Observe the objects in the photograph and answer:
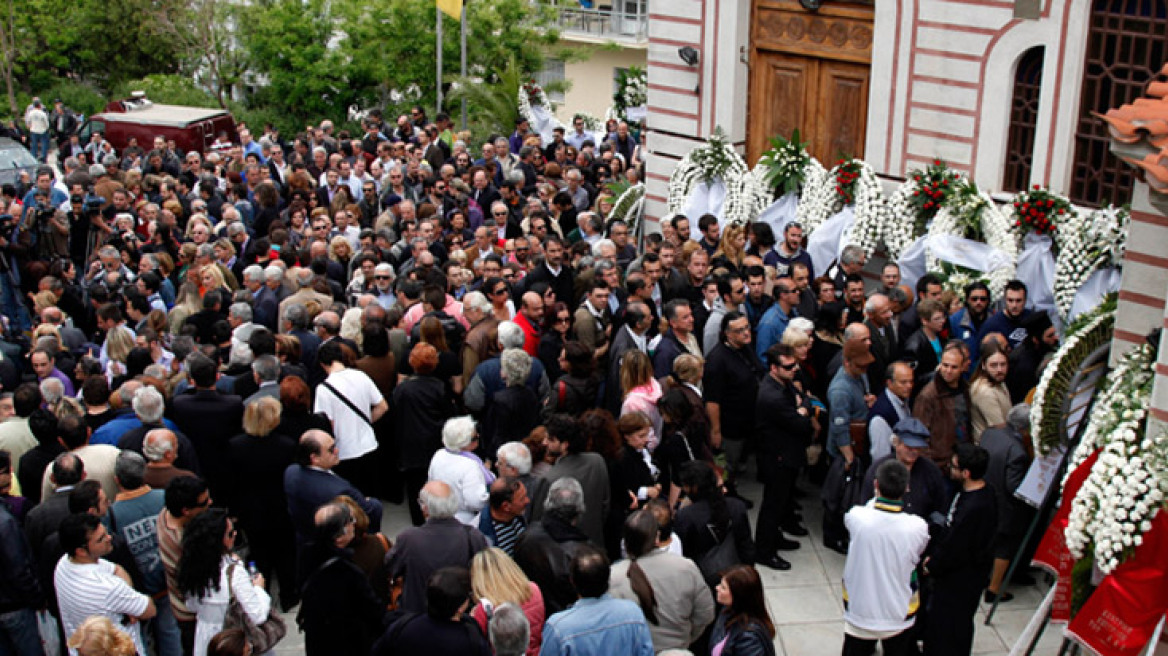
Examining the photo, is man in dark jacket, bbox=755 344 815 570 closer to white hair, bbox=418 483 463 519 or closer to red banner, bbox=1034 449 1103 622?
red banner, bbox=1034 449 1103 622

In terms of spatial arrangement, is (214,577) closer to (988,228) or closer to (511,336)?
(511,336)

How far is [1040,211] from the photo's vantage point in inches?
478

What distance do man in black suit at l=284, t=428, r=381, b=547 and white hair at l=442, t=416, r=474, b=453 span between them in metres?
0.64

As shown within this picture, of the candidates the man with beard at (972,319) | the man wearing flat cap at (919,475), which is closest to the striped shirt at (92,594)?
the man wearing flat cap at (919,475)

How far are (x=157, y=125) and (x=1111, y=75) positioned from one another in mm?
19042

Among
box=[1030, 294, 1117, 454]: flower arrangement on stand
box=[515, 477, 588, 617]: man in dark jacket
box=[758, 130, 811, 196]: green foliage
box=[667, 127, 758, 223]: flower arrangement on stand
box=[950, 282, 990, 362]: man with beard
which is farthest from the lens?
box=[667, 127, 758, 223]: flower arrangement on stand

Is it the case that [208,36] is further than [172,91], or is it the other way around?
[208,36]

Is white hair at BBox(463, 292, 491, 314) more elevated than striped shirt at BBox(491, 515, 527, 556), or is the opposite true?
white hair at BBox(463, 292, 491, 314)

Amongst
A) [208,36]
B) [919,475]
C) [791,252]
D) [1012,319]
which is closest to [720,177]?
[791,252]

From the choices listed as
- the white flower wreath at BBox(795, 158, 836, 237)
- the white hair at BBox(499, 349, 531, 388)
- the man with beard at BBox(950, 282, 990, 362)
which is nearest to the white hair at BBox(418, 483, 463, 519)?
the white hair at BBox(499, 349, 531, 388)

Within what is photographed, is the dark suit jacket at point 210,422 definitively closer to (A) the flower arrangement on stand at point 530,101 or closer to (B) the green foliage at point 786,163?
(B) the green foliage at point 786,163

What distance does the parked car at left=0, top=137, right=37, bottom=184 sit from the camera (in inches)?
859

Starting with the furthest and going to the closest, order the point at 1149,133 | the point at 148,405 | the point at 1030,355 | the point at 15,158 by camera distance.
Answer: the point at 15,158 → the point at 1030,355 → the point at 148,405 → the point at 1149,133

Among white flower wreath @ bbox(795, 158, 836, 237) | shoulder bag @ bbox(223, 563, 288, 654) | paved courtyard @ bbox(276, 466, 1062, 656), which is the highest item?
white flower wreath @ bbox(795, 158, 836, 237)
